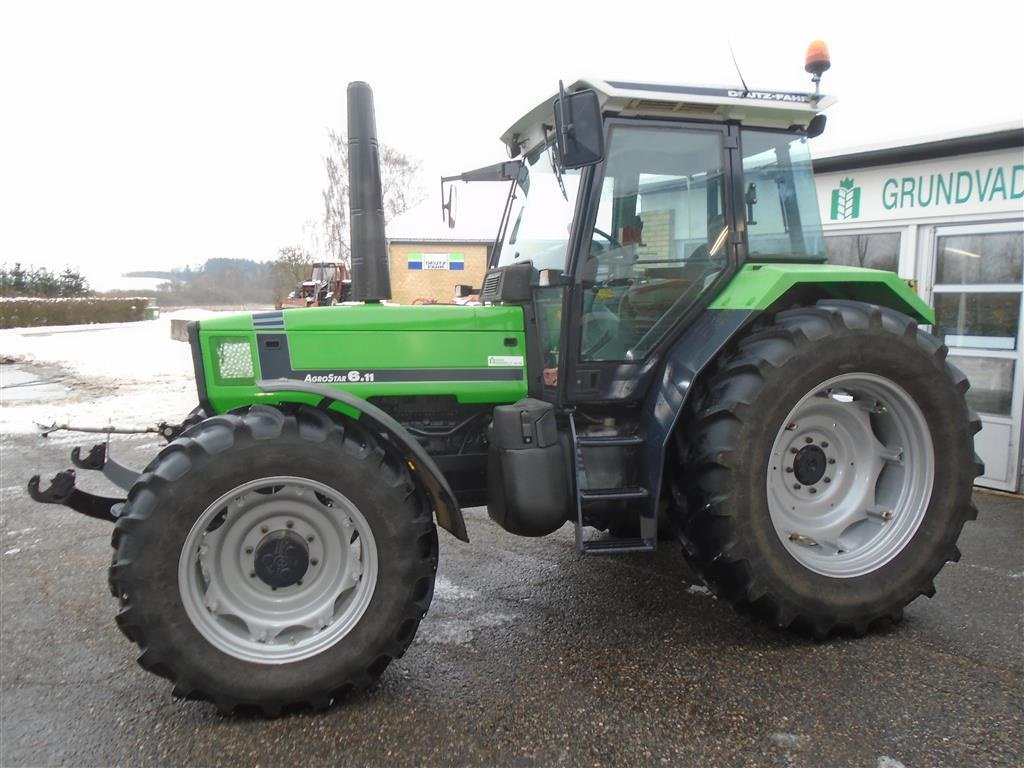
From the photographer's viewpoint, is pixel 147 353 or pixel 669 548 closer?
pixel 669 548

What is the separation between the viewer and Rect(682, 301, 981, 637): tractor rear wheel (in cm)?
298

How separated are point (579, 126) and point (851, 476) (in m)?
2.13

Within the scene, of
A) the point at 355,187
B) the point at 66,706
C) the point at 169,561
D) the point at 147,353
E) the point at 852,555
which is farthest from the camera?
the point at 147,353

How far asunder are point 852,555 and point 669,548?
1292 millimetres

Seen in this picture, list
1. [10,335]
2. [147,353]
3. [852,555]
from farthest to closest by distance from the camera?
[10,335], [147,353], [852,555]

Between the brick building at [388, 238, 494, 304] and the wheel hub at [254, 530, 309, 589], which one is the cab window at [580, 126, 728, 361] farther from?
the brick building at [388, 238, 494, 304]

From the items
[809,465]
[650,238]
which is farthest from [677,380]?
[809,465]

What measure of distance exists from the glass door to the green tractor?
2643mm

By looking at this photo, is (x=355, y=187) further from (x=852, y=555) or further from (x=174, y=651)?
(x=852, y=555)

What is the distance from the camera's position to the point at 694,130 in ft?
10.9

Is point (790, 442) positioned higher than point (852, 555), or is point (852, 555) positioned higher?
point (790, 442)

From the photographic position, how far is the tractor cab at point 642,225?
3.23 m

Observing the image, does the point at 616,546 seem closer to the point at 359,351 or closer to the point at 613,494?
the point at 613,494

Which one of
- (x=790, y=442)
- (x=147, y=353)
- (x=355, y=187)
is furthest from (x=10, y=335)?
(x=790, y=442)
